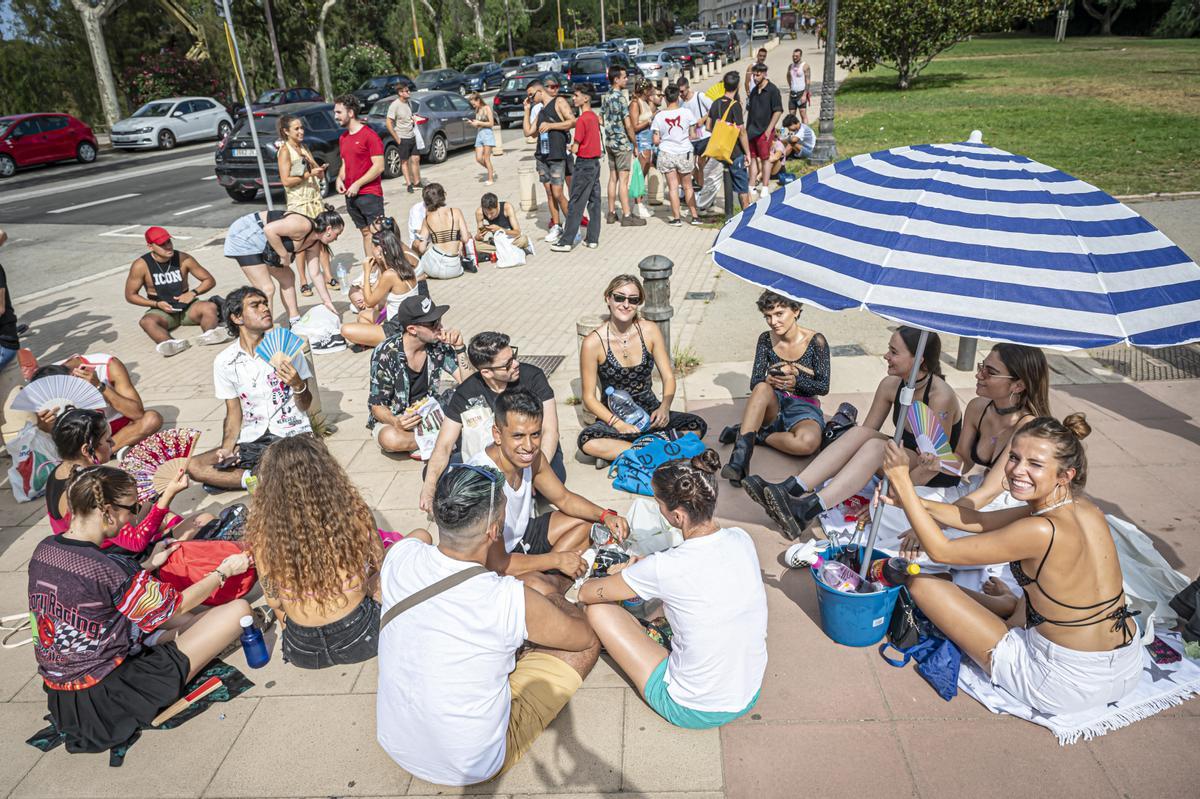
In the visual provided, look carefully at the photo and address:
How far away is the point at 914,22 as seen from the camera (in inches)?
974

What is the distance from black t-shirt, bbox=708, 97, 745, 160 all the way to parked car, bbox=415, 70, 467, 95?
24.1 meters

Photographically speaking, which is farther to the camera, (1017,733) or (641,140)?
(641,140)

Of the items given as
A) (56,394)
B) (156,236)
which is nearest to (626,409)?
(56,394)

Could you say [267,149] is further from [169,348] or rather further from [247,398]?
[247,398]

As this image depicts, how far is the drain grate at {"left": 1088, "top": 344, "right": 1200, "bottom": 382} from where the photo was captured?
6586 millimetres

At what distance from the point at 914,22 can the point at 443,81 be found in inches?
739

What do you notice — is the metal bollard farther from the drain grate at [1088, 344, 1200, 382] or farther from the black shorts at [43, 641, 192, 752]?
the black shorts at [43, 641, 192, 752]

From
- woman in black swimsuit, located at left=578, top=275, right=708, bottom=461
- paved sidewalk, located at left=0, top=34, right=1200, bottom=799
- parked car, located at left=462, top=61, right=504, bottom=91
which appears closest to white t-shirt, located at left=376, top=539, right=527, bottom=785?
paved sidewalk, located at left=0, top=34, right=1200, bottom=799

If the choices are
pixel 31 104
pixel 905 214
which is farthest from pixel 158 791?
pixel 31 104

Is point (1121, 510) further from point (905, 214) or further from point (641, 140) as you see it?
point (641, 140)

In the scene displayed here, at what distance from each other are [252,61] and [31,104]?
8.74 meters

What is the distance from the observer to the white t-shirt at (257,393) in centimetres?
538

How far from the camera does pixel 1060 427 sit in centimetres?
312

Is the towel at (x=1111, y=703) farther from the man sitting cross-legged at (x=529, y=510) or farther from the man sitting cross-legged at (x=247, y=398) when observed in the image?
the man sitting cross-legged at (x=247, y=398)
